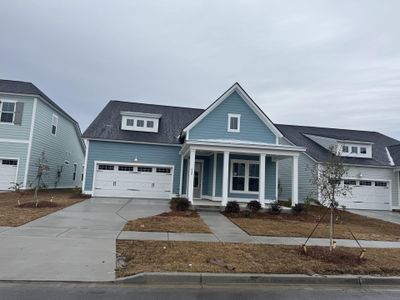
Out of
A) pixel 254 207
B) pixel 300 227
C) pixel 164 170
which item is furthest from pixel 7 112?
pixel 300 227

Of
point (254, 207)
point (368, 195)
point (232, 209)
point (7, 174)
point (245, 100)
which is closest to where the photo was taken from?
point (232, 209)

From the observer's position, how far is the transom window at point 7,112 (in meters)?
21.3

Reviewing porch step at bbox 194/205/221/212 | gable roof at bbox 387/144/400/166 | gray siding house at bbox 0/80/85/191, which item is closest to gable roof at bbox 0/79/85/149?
gray siding house at bbox 0/80/85/191

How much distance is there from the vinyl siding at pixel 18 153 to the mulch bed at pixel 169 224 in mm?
12656

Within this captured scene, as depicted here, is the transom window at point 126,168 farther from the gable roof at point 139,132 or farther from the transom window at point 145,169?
the gable roof at point 139,132

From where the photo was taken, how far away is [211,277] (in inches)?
229

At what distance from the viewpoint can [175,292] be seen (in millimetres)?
5250

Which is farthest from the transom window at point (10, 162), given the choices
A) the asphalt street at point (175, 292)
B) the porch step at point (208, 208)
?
the asphalt street at point (175, 292)

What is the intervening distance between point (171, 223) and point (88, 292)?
259 inches

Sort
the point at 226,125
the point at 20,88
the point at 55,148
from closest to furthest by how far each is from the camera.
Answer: the point at 226,125 < the point at 20,88 < the point at 55,148

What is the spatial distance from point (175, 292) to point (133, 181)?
1620cm

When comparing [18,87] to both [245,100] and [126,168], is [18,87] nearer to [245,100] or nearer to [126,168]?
[126,168]

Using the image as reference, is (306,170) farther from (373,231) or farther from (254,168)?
(373,231)

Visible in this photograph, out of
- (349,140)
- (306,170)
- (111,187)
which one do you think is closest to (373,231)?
(306,170)
